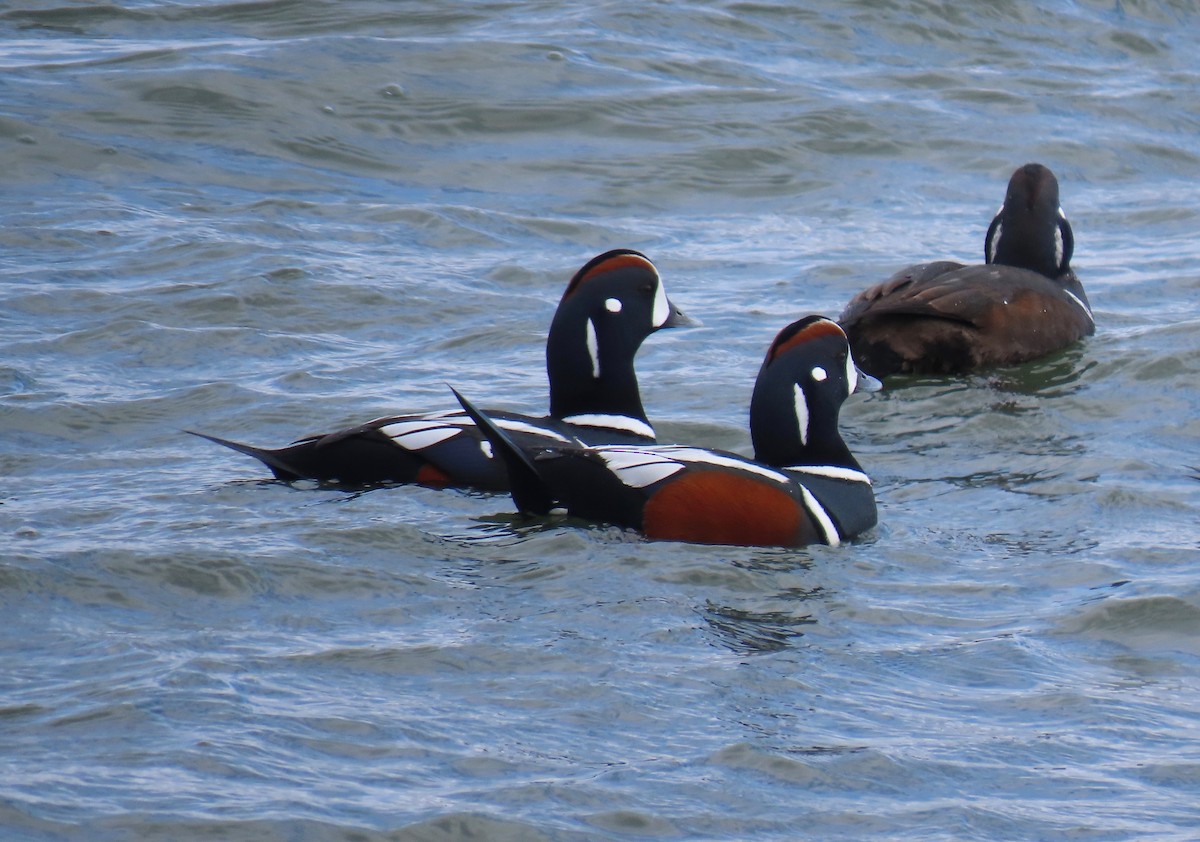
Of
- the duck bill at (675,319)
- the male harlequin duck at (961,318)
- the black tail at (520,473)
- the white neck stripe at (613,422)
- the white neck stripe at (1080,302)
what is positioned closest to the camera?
the black tail at (520,473)

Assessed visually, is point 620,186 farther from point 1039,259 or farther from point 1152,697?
point 1152,697

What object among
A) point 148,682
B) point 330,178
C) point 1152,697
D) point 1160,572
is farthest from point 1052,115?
point 148,682

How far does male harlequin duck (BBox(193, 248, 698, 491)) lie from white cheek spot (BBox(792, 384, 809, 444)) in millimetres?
705

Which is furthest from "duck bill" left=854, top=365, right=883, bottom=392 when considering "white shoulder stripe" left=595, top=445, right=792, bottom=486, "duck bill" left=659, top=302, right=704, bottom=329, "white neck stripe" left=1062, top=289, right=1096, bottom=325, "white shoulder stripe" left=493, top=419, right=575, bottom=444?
"white neck stripe" left=1062, top=289, right=1096, bottom=325

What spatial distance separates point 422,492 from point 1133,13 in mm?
11778

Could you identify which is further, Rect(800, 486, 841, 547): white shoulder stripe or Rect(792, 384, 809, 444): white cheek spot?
Rect(792, 384, 809, 444): white cheek spot

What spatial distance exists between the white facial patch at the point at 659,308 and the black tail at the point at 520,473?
1.12 m

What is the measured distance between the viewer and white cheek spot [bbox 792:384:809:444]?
659 centimetres

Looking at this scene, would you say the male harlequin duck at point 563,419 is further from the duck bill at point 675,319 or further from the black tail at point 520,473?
the black tail at point 520,473

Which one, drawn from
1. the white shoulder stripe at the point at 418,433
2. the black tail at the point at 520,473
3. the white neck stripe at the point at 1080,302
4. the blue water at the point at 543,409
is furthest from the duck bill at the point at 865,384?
the white neck stripe at the point at 1080,302

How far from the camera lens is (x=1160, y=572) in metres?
5.92

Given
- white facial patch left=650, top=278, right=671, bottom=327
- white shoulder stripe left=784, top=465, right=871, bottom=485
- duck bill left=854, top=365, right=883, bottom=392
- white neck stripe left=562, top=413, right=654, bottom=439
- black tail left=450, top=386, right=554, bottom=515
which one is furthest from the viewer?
white facial patch left=650, top=278, right=671, bottom=327

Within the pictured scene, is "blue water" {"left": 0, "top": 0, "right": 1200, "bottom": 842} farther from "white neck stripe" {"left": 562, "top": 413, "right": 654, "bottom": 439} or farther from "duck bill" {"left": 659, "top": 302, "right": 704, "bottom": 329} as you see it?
"white neck stripe" {"left": 562, "top": 413, "right": 654, "bottom": 439}

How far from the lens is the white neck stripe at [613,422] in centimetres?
702
